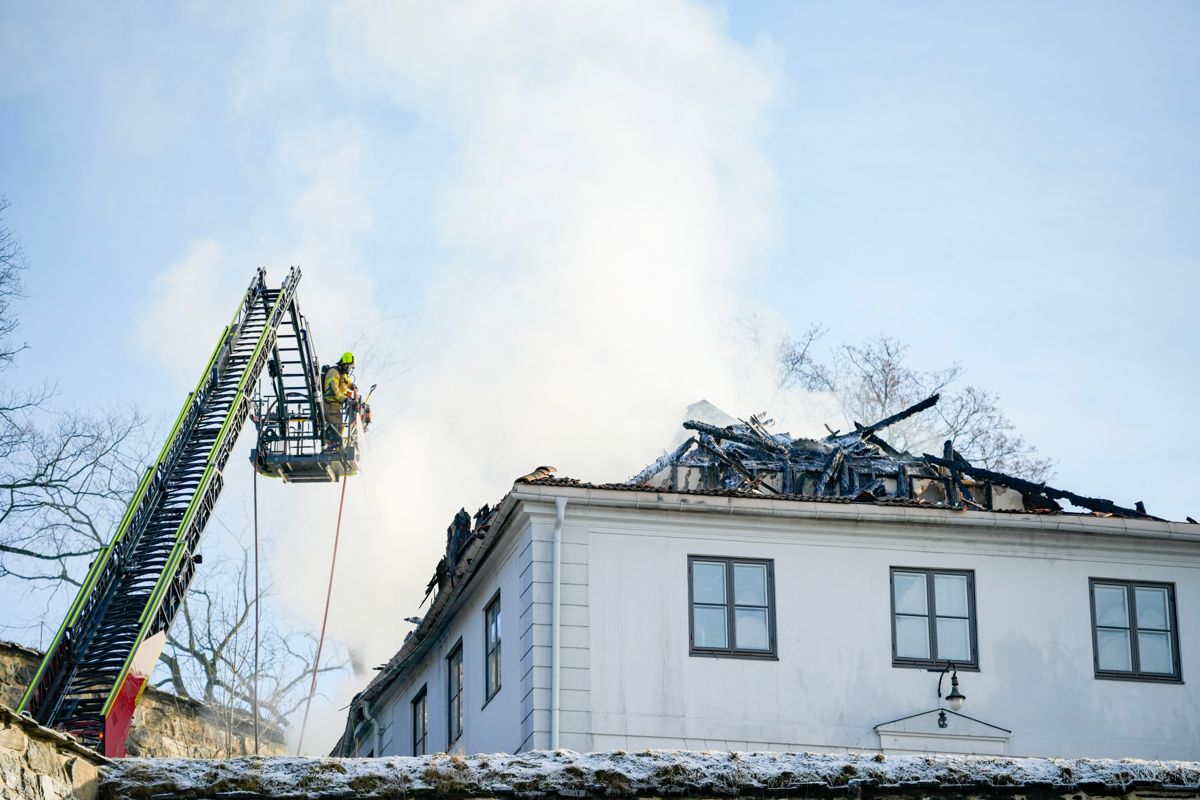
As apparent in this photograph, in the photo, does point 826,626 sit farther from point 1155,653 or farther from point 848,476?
point 848,476

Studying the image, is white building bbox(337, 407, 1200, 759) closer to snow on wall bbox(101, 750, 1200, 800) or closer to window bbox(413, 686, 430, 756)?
window bbox(413, 686, 430, 756)

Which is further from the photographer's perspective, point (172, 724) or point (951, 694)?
point (172, 724)

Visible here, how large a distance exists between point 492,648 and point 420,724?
4.33m

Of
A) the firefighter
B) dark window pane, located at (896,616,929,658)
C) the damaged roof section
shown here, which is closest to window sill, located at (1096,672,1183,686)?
dark window pane, located at (896,616,929,658)

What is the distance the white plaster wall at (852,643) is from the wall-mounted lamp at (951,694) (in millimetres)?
112

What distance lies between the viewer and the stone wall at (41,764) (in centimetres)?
907

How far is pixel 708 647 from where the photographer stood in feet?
69.3

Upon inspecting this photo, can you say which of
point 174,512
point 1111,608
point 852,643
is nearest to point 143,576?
point 174,512

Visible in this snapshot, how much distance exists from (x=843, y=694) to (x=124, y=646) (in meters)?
9.16

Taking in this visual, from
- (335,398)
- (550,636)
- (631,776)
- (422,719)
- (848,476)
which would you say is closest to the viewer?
(631,776)

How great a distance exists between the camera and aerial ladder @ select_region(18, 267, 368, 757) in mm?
21406

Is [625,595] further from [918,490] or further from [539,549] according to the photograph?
[918,490]

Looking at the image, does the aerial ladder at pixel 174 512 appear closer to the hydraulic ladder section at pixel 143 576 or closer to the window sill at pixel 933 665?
the hydraulic ladder section at pixel 143 576

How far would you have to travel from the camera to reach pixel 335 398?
1141 inches
